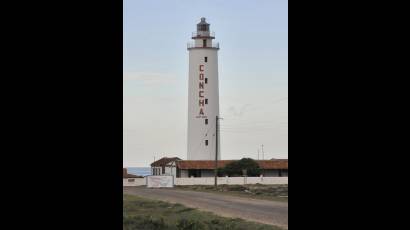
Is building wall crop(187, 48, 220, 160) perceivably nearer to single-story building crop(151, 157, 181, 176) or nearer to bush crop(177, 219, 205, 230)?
single-story building crop(151, 157, 181, 176)

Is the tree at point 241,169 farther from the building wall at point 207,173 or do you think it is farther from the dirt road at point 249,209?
the dirt road at point 249,209

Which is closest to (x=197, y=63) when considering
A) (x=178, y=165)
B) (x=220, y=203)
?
(x=178, y=165)

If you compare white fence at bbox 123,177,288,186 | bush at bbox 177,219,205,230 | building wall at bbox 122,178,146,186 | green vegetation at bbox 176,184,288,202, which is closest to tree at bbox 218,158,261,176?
white fence at bbox 123,177,288,186

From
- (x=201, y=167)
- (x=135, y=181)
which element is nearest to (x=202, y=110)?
(x=201, y=167)

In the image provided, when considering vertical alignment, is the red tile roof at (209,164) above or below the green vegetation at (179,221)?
above

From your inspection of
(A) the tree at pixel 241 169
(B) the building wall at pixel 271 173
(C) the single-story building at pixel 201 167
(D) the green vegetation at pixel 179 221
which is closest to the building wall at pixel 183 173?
(C) the single-story building at pixel 201 167

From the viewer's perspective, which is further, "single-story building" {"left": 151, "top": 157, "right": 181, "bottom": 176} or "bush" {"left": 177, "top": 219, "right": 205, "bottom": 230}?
"single-story building" {"left": 151, "top": 157, "right": 181, "bottom": 176}

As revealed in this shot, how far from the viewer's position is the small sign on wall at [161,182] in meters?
42.1

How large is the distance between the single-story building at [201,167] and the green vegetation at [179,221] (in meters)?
26.3

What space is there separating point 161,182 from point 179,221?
2603cm

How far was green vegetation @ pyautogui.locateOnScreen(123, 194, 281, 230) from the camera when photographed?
15.6 m

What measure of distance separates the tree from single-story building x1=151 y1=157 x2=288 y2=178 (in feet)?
1.72
